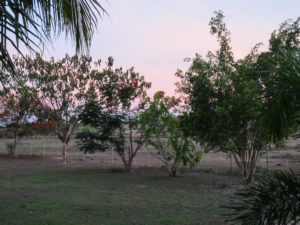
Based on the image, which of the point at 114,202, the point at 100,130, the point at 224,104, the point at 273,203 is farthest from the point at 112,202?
the point at 100,130

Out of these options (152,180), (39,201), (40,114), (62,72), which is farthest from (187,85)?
(40,114)

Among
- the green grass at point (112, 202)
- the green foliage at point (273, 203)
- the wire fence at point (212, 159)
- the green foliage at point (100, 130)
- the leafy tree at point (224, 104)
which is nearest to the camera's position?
the green foliage at point (273, 203)

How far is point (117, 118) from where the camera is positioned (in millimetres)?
16625

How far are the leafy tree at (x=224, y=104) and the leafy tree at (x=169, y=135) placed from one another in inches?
112

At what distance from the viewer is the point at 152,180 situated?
13.0m

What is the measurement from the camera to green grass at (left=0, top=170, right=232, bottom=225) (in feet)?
21.0

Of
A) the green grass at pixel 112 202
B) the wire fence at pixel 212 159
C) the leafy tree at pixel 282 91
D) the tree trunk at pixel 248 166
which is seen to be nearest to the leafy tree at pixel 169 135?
the wire fence at pixel 212 159

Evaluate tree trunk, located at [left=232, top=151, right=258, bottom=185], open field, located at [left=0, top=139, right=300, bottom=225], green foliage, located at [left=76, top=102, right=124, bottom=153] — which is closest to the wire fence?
green foliage, located at [left=76, top=102, right=124, bottom=153]

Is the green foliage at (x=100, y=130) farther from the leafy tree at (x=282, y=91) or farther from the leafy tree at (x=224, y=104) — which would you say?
the leafy tree at (x=282, y=91)

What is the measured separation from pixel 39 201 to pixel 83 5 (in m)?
6.79

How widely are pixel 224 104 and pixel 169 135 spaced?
17.7ft

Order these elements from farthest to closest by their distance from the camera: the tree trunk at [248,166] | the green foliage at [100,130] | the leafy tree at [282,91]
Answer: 1. the green foliage at [100,130]
2. the tree trunk at [248,166]
3. the leafy tree at [282,91]

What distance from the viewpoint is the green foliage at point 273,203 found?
90.5 inches

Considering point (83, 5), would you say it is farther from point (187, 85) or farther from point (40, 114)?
point (40, 114)
